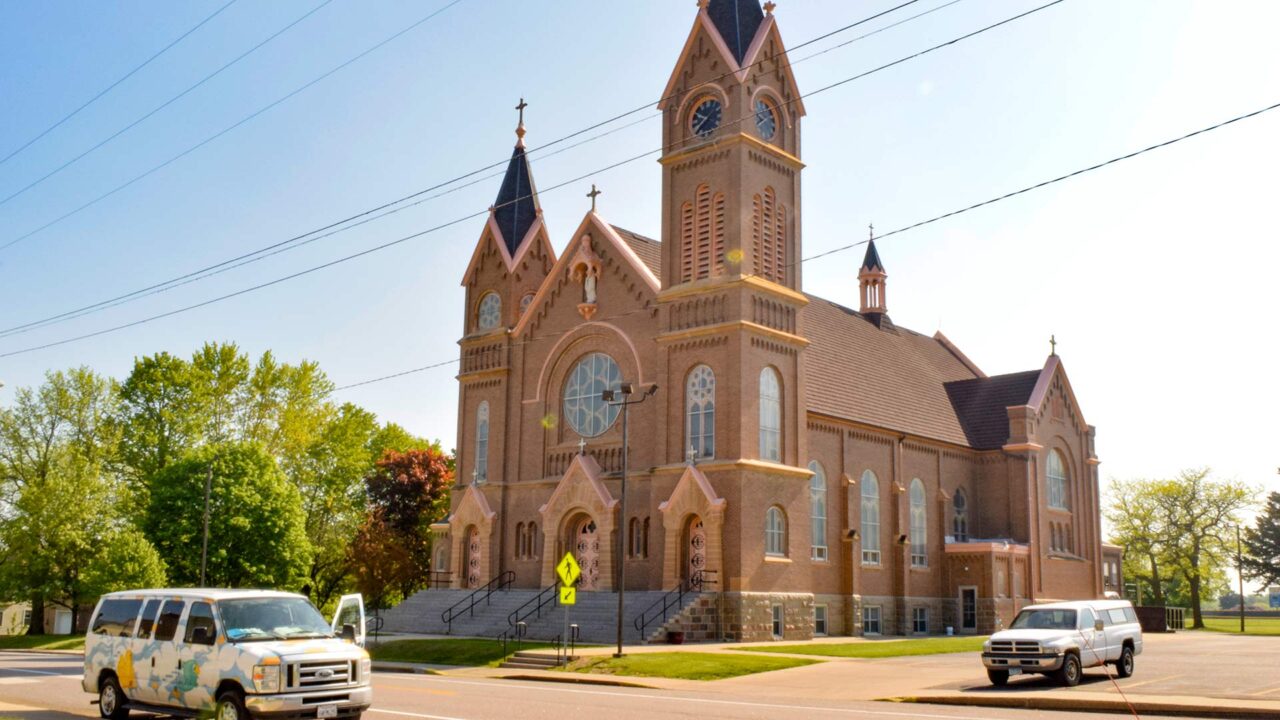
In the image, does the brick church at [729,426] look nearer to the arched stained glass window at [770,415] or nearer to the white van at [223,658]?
the arched stained glass window at [770,415]

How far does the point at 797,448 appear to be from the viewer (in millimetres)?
43812

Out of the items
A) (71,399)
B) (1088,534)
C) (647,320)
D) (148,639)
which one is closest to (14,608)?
(71,399)

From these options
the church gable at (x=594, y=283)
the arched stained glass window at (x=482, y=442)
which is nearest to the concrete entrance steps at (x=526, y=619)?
the arched stained glass window at (x=482, y=442)

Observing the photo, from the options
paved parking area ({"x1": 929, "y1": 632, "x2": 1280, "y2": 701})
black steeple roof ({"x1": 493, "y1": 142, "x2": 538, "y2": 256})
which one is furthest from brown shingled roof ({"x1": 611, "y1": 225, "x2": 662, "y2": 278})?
paved parking area ({"x1": 929, "y1": 632, "x2": 1280, "y2": 701})

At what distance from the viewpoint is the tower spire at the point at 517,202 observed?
5375 cm

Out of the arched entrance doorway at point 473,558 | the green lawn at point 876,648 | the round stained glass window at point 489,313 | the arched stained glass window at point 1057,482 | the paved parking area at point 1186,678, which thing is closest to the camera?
the paved parking area at point 1186,678

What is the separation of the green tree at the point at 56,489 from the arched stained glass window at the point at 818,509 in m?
32.7

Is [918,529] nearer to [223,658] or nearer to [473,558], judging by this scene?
[473,558]

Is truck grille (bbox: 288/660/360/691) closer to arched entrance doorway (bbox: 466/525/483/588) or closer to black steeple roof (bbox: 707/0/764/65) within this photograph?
arched entrance doorway (bbox: 466/525/483/588)

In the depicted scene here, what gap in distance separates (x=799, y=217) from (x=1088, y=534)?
2724cm

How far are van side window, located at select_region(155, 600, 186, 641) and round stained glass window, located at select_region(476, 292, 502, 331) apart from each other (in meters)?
35.1

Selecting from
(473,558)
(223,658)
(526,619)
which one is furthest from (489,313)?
(223,658)

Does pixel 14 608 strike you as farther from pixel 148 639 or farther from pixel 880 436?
pixel 148 639

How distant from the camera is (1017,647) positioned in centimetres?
2469
